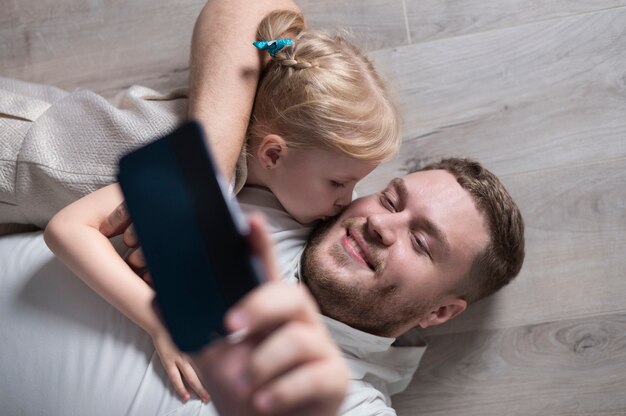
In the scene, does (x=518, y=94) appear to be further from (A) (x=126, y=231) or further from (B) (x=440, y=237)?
(A) (x=126, y=231)

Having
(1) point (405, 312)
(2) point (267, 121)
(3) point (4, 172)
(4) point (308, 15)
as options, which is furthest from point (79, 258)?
(4) point (308, 15)

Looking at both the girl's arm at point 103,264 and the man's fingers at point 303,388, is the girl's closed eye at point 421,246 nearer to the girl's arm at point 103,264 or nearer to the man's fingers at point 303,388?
the girl's arm at point 103,264

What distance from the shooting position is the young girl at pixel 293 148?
3.68ft

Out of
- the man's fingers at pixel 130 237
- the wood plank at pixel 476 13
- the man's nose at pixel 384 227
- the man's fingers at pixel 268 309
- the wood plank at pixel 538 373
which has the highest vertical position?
the man's fingers at pixel 268 309

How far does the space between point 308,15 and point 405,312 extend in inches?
33.0

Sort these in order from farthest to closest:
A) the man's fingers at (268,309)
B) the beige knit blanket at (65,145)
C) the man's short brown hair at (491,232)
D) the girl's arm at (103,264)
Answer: the man's short brown hair at (491,232)
the beige knit blanket at (65,145)
the girl's arm at (103,264)
the man's fingers at (268,309)

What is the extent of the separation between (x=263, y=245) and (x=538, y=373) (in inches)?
48.6

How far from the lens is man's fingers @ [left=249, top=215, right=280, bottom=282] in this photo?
21.4 inches

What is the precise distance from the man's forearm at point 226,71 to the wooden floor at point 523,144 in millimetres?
281

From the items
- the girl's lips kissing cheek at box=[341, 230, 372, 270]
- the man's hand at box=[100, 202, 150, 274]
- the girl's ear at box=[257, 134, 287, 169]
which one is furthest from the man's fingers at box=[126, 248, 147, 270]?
the girl's lips kissing cheek at box=[341, 230, 372, 270]

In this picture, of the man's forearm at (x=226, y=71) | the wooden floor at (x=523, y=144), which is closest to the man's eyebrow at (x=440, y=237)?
the wooden floor at (x=523, y=144)

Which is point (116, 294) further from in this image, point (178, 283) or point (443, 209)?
point (443, 209)

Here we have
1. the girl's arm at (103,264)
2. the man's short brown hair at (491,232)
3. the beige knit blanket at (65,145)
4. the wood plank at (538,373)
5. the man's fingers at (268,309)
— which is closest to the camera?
the man's fingers at (268,309)

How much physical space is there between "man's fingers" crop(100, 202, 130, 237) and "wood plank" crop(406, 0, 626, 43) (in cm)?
91
